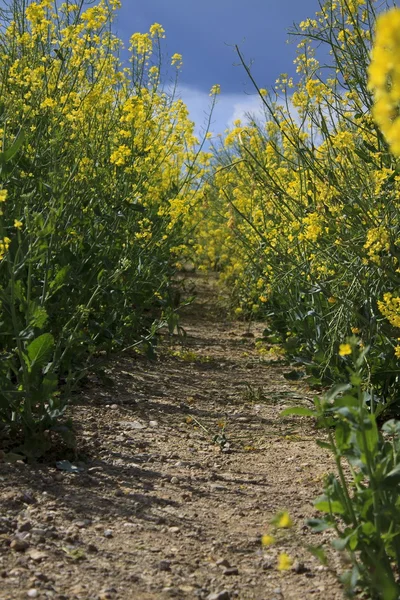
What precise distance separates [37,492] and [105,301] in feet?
6.90

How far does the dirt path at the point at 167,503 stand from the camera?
2229 millimetres

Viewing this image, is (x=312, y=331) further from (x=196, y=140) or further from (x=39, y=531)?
(x=39, y=531)

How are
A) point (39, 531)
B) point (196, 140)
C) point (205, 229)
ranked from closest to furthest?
point (39, 531), point (196, 140), point (205, 229)

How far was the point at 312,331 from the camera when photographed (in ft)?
15.4

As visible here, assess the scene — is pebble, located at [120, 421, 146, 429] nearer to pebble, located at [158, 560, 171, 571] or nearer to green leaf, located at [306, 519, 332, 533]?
pebble, located at [158, 560, 171, 571]

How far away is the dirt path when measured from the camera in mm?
2229

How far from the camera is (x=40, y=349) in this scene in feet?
10.0

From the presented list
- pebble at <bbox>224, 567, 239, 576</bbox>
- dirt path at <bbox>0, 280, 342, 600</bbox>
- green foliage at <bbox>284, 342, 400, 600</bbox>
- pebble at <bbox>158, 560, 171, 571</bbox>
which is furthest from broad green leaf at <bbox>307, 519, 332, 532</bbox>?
pebble at <bbox>158, 560, 171, 571</bbox>

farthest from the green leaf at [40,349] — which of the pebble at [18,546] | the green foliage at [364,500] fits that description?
the green foliage at [364,500]

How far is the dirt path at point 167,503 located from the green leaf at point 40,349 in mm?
460

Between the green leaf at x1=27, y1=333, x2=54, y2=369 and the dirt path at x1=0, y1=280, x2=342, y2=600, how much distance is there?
46 cm

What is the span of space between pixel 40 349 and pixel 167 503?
83 centimetres

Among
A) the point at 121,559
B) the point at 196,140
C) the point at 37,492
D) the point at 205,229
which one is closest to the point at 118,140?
the point at 196,140

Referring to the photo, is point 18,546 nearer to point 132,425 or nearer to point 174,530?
point 174,530
